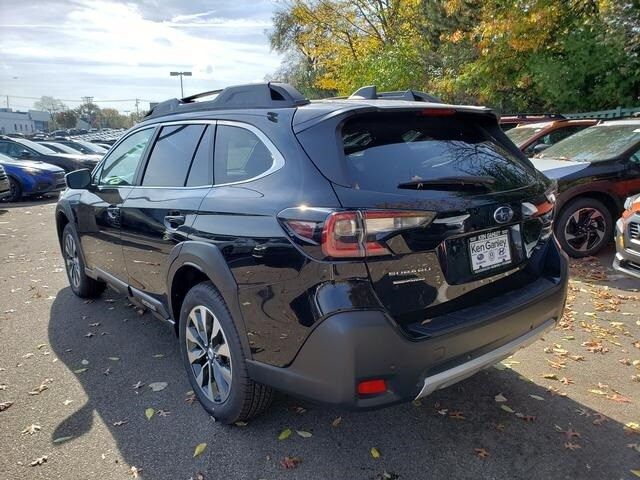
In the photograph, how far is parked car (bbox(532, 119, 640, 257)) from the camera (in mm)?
6059

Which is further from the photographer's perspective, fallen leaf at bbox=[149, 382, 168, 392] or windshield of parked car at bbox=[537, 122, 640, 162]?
windshield of parked car at bbox=[537, 122, 640, 162]

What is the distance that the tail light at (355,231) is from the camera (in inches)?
84.6

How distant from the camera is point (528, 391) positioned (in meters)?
3.24

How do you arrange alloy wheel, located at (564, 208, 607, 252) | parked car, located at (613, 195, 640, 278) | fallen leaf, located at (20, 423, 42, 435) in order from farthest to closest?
alloy wheel, located at (564, 208, 607, 252) < parked car, located at (613, 195, 640, 278) < fallen leaf, located at (20, 423, 42, 435)

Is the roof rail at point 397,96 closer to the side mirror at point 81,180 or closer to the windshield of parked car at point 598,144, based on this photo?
the side mirror at point 81,180

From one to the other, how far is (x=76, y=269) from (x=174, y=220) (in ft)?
8.79

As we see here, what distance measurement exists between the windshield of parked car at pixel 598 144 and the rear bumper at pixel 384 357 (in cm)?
485

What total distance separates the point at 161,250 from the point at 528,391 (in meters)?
2.60

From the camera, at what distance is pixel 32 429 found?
295 cm

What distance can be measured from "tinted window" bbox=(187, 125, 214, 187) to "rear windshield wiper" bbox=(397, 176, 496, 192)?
4.19ft

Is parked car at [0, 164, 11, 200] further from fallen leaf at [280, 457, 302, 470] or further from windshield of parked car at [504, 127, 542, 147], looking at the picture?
fallen leaf at [280, 457, 302, 470]

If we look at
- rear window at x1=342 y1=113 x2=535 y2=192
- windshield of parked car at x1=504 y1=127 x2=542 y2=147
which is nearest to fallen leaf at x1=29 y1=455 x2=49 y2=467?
rear window at x1=342 y1=113 x2=535 y2=192

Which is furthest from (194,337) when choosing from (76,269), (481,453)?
(76,269)

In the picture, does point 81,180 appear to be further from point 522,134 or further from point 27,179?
point 27,179
